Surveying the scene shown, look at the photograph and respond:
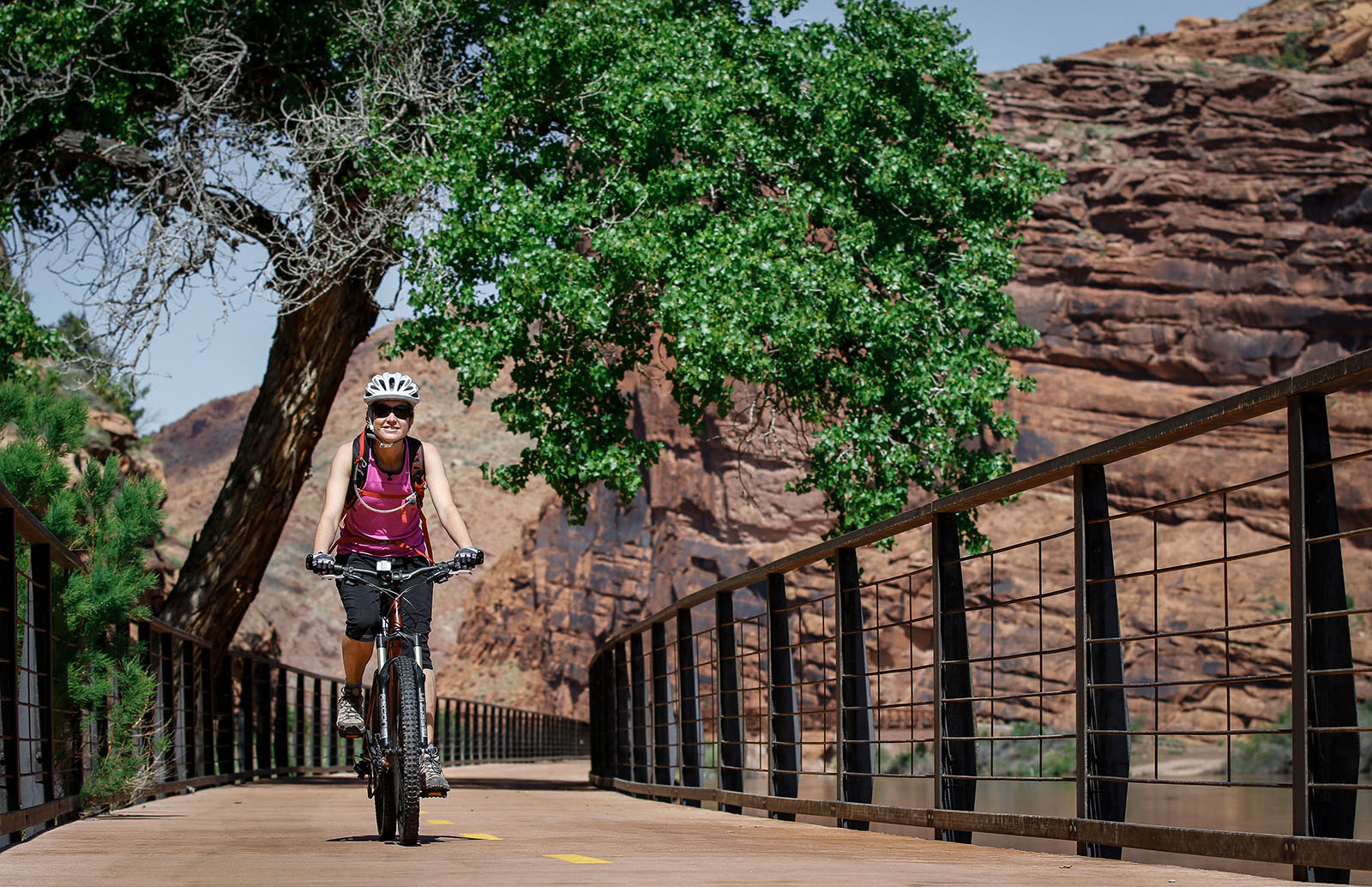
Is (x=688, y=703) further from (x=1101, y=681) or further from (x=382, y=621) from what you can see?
(x=1101, y=681)

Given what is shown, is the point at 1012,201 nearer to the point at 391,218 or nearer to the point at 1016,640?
the point at 391,218

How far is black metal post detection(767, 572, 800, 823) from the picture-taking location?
348 inches

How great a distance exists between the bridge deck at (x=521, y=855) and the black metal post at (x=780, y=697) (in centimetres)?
33

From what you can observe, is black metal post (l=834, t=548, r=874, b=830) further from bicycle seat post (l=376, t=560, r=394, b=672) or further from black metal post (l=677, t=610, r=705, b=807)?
black metal post (l=677, t=610, r=705, b=807)

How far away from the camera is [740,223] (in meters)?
16.5

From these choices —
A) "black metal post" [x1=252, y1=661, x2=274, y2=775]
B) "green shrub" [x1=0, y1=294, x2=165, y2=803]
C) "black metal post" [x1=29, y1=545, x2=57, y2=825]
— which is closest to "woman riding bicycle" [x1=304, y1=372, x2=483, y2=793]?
"black metal post" [x1=29, y1=545, x2=57, y2=825]

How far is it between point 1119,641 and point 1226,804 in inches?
1537

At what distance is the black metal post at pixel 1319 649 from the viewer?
412 cm

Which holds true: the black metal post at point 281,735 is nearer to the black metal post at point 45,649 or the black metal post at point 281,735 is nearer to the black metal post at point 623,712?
the black metal post at point 623,712

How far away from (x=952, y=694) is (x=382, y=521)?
2.44 meters

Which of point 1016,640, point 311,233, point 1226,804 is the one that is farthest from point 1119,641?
point 1016,640

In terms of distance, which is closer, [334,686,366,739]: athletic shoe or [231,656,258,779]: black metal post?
[334,686,366,739]: athletic shoe

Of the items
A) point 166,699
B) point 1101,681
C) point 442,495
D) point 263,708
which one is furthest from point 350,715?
point 263,708

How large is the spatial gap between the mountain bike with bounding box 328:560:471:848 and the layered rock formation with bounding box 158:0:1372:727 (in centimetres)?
4439
